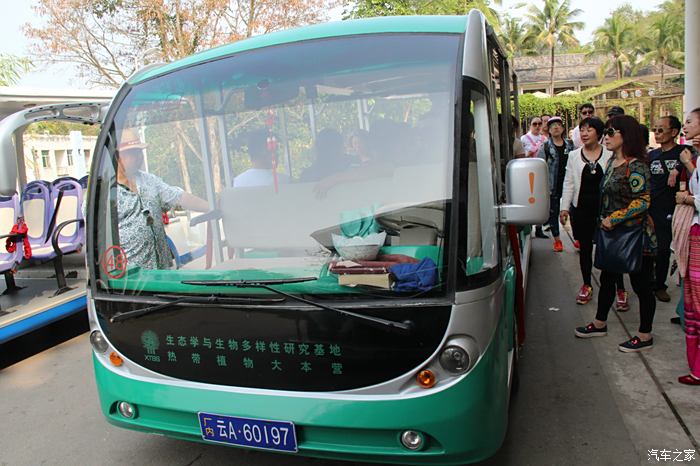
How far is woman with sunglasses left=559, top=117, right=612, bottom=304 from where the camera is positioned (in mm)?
5762

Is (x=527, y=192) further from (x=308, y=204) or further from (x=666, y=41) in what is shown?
(x=666, y=41)

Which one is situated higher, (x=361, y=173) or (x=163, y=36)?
(x=163, y=36)

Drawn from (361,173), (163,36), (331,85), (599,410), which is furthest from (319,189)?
(163,36)

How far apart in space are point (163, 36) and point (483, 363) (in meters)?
15.6

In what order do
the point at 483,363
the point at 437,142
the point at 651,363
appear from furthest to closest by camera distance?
the point at 651,363, the point at 437,142, the point at 483,363

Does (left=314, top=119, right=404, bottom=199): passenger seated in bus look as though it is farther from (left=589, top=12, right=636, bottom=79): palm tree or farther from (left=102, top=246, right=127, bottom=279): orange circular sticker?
(left=589, top=12, right=636, bottom=79): palm tree

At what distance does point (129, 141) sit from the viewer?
10.3ft

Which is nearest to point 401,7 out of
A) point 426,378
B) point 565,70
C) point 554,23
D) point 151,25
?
point 151,25

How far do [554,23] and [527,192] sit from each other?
2199 inches

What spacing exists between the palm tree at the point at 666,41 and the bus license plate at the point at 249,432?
56.9 m

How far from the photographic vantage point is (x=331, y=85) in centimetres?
293

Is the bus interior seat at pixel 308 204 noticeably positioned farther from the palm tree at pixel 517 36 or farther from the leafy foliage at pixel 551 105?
the palm tree at pixel 517 36

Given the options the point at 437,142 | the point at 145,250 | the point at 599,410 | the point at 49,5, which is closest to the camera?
the point at 437,142

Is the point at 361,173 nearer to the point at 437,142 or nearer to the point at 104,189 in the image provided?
the point at 437,142
